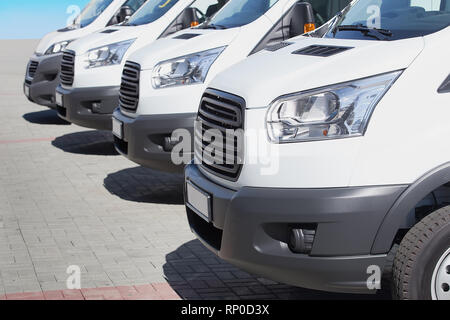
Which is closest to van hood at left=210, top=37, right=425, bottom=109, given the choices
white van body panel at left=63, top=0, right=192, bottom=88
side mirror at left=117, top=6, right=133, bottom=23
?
white van body panel at left=63, top=0, right=192, bottom=88

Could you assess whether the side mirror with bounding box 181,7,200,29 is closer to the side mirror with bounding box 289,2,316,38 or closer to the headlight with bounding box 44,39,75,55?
the side mirror with bounding box 289,2,316,38

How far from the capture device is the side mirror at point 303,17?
6.63 m

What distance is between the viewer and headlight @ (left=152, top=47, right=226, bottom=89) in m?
7.48

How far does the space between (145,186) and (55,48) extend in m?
4.93

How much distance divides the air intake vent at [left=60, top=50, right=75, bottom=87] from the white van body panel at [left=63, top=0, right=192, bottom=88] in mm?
117

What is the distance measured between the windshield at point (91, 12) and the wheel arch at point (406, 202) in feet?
32.2

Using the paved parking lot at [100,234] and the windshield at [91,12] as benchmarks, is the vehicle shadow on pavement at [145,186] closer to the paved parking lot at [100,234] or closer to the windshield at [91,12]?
the paved parking lot at [100,234]

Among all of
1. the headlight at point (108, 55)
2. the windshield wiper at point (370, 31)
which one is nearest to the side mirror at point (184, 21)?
the headlight at point (108, 55)

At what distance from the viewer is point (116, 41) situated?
10.0 metres

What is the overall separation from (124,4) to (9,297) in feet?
27.5

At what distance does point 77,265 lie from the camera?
5.84m

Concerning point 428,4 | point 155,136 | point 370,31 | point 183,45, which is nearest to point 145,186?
point 155,136

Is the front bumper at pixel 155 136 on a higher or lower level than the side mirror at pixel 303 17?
lower
